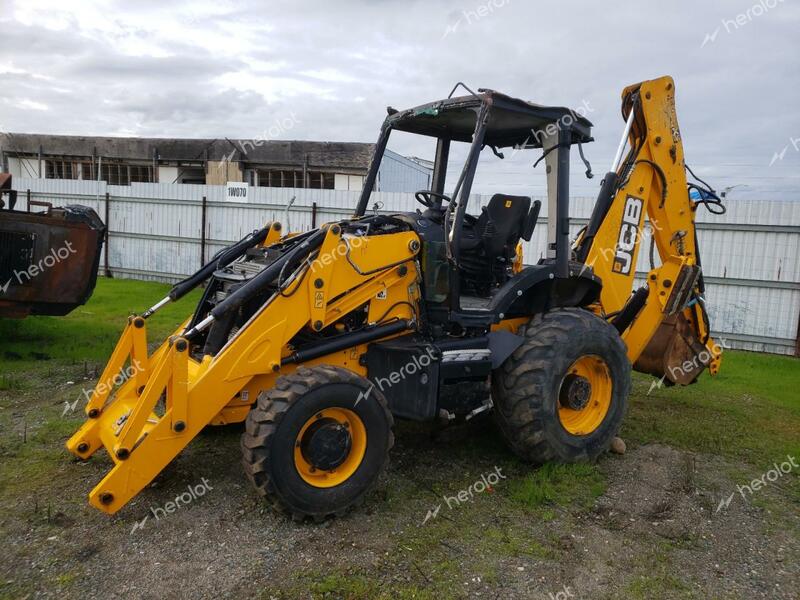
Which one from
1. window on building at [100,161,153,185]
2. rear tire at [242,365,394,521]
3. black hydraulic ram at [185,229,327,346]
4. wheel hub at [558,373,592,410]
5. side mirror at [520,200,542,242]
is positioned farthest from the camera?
window on building at [100,161,153,185]

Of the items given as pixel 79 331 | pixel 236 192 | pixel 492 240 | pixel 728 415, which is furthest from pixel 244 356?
pixel 236 192

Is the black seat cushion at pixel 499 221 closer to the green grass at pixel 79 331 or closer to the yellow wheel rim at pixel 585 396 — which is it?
the yellow wheel rim at pixel 585 396

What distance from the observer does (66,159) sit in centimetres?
2322

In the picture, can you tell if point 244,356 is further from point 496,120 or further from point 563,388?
point 496,120

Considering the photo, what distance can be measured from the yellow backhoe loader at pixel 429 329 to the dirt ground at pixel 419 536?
0.27 meters

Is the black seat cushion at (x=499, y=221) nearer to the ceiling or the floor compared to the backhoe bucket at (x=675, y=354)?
nearer to the ceiling

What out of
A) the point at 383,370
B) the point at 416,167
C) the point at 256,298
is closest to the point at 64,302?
the point at 256,298

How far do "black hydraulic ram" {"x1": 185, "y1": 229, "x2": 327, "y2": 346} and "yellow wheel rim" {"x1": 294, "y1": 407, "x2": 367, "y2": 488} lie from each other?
34.6 inches

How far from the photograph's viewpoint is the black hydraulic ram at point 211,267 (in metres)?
5.25

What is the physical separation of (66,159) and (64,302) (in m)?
17.2

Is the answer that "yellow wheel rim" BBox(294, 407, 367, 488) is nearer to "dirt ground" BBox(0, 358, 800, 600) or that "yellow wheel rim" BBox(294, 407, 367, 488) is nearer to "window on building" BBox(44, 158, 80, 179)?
"dirt ground" BBox(0, 358, 800, 600)

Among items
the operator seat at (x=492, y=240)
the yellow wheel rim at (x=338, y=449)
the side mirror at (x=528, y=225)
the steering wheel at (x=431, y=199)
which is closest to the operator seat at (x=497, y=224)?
the operator seat at (x=492, y=240)

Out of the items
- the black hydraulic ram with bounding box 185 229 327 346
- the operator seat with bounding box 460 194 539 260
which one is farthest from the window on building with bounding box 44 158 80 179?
the black hydraulic ram with bounding box 185 229 327 346

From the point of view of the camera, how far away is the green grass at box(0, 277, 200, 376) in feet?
27.5
